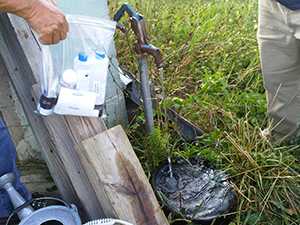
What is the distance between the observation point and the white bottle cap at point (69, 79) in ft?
7.12

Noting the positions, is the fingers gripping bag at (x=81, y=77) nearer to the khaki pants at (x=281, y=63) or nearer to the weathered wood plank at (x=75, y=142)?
the weathered wood plank at (x=75, y=142)

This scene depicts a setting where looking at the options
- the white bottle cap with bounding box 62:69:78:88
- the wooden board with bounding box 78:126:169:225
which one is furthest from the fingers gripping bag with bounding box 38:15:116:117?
the wooden board with bounding box 78:126:169:225

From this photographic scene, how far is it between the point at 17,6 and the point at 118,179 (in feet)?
3.14

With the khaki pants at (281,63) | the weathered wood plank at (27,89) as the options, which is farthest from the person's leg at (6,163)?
the khaki pants at (281,63)

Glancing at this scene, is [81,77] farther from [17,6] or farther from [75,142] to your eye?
[17,6]

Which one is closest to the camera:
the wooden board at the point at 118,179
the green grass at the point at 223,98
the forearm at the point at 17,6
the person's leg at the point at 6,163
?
the forearm at the point at 17,6

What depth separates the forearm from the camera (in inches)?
73.6

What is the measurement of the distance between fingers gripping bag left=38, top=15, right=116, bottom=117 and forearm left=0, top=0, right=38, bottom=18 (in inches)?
13.0

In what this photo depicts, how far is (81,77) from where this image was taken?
2.21 meters

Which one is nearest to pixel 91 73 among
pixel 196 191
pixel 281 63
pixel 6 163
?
pixel 6 163

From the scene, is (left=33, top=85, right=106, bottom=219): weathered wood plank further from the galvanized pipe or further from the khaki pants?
the khaki pants

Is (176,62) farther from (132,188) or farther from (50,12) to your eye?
(50,12)

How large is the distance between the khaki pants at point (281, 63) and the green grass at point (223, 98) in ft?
0.59

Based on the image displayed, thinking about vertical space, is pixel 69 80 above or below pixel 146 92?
above
